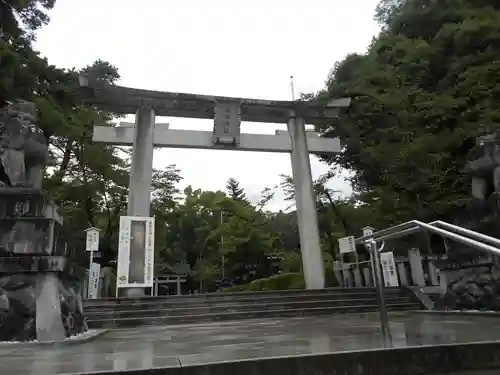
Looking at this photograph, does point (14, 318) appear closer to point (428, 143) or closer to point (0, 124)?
point (0, 124)

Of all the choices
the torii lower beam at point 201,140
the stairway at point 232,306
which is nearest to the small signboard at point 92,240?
the stairway at point 232,306

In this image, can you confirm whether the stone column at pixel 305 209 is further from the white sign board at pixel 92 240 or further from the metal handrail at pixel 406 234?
the metal handrail at pixel 406 234

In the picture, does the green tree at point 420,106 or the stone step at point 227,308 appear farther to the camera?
the green tree at point 420,106

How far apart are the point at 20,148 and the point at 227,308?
229 inches

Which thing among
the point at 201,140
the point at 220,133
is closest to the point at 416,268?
the point at 220,133

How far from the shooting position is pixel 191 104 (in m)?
13.5

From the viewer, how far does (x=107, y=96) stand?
41.1ft

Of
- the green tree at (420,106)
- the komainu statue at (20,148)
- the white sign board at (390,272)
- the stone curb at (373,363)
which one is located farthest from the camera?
the green tree at (420,106)

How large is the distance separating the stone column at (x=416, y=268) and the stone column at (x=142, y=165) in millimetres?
7804

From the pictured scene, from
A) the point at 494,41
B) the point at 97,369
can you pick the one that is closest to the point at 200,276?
the point at 494,41

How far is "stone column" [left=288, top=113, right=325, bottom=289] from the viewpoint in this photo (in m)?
13.2

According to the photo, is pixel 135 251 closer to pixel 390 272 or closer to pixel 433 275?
pixel 390 272

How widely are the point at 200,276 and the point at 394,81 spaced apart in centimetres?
1745

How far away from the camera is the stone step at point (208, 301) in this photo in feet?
29.8
